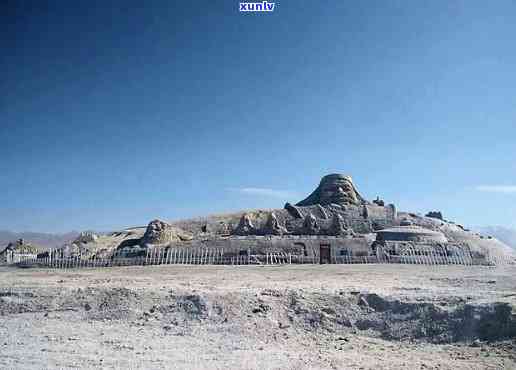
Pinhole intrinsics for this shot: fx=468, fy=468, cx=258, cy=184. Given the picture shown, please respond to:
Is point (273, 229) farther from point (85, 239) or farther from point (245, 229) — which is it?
point (85, 239)

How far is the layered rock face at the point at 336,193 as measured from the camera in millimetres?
40156

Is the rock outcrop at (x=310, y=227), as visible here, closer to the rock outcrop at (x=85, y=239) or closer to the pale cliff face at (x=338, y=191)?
the pale cliff face at (x=338, y=191)

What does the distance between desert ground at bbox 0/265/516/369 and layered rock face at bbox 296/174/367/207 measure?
27.2m

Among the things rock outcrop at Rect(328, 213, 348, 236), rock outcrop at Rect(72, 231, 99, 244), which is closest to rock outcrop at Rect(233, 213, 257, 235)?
rock outcrop at Rect(328, 213, 348, 236)

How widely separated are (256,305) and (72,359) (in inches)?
171

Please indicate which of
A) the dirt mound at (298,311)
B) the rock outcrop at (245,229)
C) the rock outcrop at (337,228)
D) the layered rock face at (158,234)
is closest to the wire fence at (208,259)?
the layered rock face at (158,234)

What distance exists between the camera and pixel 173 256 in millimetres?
26453

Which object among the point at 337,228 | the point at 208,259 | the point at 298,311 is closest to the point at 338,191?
the point at 337,228

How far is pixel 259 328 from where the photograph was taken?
1001cm

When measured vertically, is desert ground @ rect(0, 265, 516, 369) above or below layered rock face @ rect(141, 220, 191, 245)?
below

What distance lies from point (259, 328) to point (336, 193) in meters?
31.1

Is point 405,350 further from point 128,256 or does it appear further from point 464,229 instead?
point 464,229

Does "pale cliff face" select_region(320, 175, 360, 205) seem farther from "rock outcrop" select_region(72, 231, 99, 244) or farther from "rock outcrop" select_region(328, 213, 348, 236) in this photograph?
"rock outcrop" select_region(72, 231, 99, 244)

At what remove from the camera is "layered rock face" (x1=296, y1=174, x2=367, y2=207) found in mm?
40156
